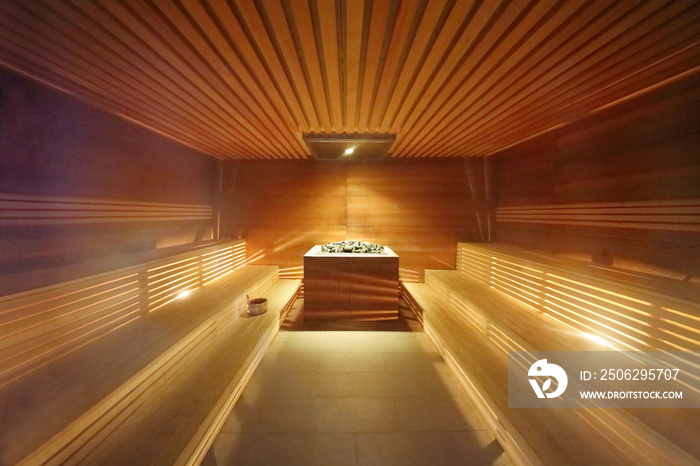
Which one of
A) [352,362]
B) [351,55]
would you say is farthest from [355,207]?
[351,55]

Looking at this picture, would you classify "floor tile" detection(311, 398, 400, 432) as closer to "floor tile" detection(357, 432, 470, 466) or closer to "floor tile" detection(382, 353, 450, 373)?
"floor tile" detection(357, 432, 470, 466)

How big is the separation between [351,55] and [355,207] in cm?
366

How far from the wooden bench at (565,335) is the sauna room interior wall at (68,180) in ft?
12.3

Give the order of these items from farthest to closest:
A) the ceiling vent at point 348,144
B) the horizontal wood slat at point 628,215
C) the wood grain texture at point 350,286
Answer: the wood grain texture at point 350,286 < the ceiling vent at point 348,144 < the horizontal wood slat at point 628,215

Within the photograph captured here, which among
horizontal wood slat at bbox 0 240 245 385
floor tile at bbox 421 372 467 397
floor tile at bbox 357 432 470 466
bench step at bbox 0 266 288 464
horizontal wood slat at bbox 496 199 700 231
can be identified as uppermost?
horizontal wood slat at bbox 496 199 700 231

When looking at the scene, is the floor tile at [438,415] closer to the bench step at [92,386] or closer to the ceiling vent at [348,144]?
the bench step at [92,386]

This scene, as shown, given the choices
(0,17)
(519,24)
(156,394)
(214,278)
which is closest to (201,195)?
(214,278)

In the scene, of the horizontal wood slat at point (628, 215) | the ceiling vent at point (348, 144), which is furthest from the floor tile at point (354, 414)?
the ceiling vent at point (348, 144)

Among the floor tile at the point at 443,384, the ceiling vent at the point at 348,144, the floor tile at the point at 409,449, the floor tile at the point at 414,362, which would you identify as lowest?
the floor tile at the point at 409,449

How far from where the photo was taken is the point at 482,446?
1970mm

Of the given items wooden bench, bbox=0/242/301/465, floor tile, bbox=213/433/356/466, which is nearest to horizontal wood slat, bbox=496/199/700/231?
floor tile, bbox=213/433/356/466

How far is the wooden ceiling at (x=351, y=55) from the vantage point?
1.58m

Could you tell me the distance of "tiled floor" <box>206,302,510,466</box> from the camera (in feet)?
6.24

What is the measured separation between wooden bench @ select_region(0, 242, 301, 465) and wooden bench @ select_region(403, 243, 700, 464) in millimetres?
2187
